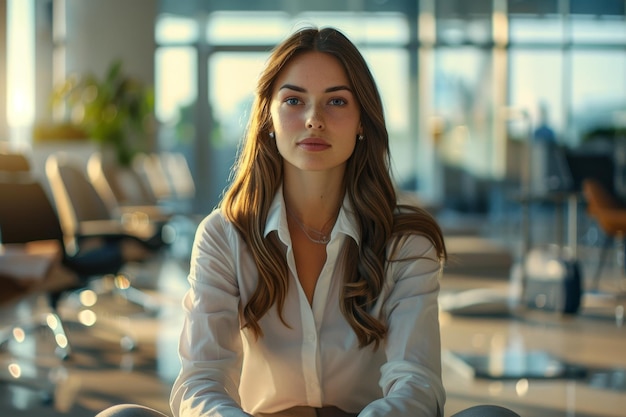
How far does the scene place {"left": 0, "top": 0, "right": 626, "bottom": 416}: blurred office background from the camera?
13891 millimetres

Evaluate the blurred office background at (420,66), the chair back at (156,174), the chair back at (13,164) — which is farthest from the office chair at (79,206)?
the blurred office background at (420,66)

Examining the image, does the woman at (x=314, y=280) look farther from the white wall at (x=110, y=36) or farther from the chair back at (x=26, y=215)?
the white wall at (x=110, y=36)

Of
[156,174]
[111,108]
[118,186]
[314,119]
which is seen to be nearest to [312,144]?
[314,119]

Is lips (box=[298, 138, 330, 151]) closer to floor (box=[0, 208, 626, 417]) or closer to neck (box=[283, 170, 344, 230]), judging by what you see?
neck (box=[283, 170, 344, 230])

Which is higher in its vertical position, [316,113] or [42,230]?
[316,113]

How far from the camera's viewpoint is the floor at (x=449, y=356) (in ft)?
13.4

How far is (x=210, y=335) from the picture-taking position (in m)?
1.90

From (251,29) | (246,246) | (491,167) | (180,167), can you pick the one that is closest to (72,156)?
(180,167)

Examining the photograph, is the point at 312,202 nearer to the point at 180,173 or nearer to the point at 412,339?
the point at 412,339

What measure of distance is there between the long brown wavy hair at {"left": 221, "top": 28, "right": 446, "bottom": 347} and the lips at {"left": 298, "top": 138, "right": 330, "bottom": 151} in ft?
0.42

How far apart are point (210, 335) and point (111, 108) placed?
988 cm

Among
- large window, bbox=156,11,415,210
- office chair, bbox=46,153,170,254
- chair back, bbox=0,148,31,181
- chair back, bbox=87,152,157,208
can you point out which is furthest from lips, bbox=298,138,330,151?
large window, bbox=156,11,415,210

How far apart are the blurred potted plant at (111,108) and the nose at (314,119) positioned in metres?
9.17

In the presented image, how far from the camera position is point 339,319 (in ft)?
6.53
